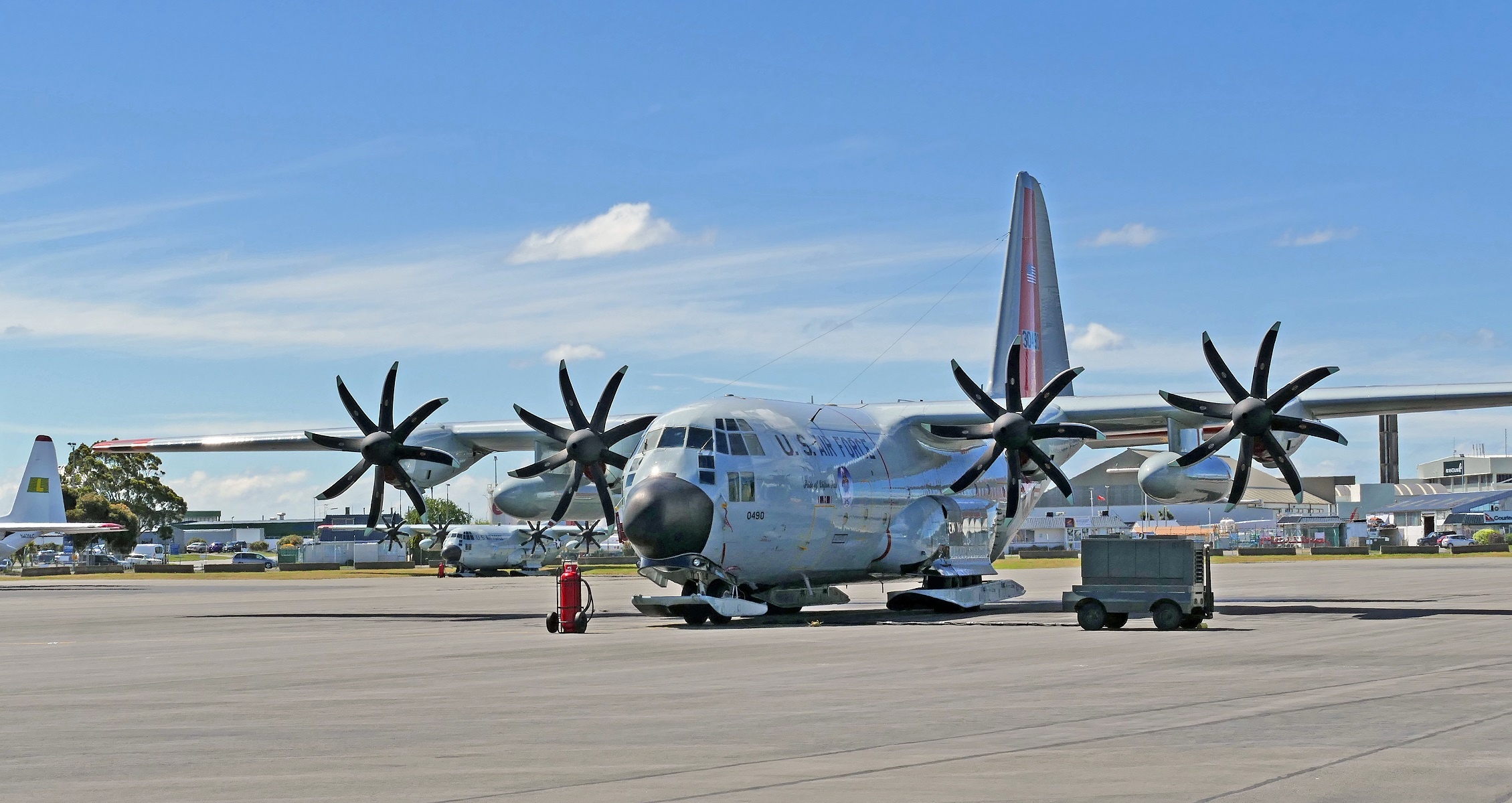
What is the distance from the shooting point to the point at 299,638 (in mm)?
26203

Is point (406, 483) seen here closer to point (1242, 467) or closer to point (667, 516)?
point (667, 516)

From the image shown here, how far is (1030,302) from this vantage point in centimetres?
4053

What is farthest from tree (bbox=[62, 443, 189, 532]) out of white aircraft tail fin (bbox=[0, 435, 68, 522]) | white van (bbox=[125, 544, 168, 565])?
white aircraft tail fin (bbox=[0, 435, 68, 522])

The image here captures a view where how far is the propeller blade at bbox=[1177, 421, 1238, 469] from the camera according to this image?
30.5 metres

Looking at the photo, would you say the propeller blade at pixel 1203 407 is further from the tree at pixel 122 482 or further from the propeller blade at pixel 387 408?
the tree at pixel 122 482

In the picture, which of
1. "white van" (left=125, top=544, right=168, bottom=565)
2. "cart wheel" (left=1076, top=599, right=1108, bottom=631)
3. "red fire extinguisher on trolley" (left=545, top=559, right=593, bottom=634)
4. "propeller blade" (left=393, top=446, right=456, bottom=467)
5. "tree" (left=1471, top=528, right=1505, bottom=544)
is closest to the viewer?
"cart wheel" (left=1076, top=599, right=1108, bottom=631)

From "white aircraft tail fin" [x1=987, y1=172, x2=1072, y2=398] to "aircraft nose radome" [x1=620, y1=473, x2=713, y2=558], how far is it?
14.5 m

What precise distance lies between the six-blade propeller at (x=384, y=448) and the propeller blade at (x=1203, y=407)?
1691cm

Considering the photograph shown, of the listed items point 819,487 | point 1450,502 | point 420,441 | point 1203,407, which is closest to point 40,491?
point 420,441

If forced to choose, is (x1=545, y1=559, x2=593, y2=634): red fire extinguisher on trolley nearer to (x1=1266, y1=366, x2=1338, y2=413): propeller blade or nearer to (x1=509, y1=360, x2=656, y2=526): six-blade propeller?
(x1=509, y1=360, x2=656, y2=526): six-blade propeller

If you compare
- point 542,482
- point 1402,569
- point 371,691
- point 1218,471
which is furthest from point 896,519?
point 1402,569

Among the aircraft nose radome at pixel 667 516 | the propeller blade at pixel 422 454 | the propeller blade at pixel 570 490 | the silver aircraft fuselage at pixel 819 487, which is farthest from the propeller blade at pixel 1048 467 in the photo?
the propeller blade at pixel 422 454

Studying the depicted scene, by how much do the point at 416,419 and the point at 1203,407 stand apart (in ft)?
59.5

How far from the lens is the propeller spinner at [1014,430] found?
31.0 m
